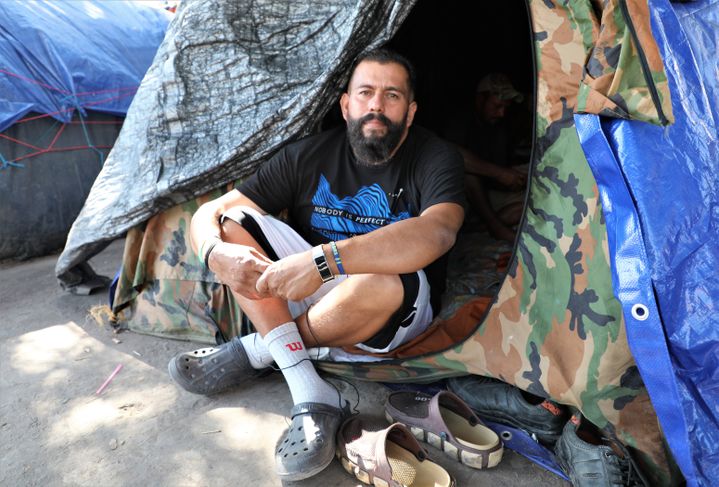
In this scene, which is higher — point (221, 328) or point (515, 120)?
point (515, 120)

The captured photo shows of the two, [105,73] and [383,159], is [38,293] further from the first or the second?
[383,159]

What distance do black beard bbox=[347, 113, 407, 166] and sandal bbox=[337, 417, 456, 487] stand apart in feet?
2.99

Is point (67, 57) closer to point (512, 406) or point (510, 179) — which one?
point (510, 179)

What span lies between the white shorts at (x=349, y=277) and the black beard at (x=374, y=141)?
1.23ft

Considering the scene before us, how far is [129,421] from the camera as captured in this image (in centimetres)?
182

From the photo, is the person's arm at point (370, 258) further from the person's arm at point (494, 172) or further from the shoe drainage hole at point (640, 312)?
the person's arm at point (494, 172)

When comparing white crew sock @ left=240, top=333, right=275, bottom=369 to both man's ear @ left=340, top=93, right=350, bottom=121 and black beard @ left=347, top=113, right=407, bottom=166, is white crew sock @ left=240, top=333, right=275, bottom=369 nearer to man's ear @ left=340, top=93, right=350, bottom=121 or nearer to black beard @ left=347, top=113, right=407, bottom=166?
black beard @ left=347, top=113, right=407, bottom=166

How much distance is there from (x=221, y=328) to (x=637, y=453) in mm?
1535

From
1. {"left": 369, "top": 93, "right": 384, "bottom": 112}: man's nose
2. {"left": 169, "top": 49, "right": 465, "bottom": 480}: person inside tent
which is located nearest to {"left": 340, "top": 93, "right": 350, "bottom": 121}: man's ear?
{"left": 169, "top": 49, "right": 465, "bottom": 480}: person inside tent

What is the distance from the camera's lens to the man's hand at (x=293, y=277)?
65.2 inches

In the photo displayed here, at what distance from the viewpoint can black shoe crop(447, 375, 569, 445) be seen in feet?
5.39

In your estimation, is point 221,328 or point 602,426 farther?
point 221,328

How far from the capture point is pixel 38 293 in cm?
285

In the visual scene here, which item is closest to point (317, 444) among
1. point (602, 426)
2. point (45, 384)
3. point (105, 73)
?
point (602, 426)
